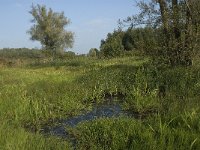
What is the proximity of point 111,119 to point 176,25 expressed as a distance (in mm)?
9300

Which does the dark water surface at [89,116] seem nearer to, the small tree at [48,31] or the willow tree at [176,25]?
the willow tree at [176,25]

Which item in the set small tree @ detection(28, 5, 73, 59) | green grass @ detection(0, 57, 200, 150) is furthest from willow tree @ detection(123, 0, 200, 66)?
small tree @ detection(28, 5, 73, 59)

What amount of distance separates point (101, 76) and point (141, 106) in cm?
534

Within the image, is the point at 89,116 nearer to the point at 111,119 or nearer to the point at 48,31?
the point at 111,119

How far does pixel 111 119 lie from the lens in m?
10.5

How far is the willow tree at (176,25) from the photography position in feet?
59.2

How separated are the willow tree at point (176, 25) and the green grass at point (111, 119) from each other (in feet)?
3.36

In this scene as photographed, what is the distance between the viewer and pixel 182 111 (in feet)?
33.0

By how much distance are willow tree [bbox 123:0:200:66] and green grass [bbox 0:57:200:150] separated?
1025mm

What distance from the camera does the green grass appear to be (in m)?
8.41

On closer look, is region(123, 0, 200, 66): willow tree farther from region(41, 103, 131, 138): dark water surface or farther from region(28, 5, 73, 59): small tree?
region(28, 5, 73, 59): small tree

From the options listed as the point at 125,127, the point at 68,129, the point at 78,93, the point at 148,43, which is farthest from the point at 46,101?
the point at 148,43

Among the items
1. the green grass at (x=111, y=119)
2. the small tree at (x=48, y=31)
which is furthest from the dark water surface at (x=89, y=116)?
the small tree at (x=48, y=31)

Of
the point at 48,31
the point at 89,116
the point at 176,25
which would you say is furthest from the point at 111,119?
the point at 48,31
